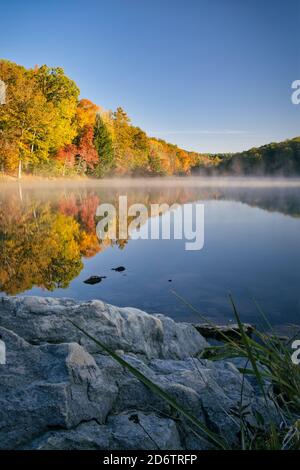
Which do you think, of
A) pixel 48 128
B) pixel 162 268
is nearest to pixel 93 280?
pixel 162 268

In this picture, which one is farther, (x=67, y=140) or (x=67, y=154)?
(x=67, y=154)

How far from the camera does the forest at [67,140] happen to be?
1555 inches

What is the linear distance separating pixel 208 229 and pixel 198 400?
11.3m

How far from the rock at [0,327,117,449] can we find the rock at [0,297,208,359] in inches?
18.4

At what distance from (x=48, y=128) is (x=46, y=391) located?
43.2 meters

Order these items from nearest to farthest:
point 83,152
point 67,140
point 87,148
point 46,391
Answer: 1. point 46,391
2. point 67,140
3. point 83,152
4. point 87,148

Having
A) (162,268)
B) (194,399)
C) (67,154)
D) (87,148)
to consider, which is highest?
(87,148)

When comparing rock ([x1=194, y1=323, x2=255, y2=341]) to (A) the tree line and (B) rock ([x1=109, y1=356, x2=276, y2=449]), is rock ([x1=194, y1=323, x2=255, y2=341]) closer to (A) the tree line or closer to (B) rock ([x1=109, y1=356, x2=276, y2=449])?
(B) rock ([x1=109, y1=356, x2=276, y2=449])

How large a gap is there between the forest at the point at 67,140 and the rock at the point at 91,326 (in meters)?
19.2

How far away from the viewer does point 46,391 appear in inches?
85.5

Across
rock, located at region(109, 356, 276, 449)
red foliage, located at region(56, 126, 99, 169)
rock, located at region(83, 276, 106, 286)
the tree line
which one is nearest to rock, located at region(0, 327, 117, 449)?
rock, located at region(109, 356, 276, 449)

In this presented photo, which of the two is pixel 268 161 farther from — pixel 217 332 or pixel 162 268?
pixel 217 332

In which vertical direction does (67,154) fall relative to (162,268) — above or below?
above
